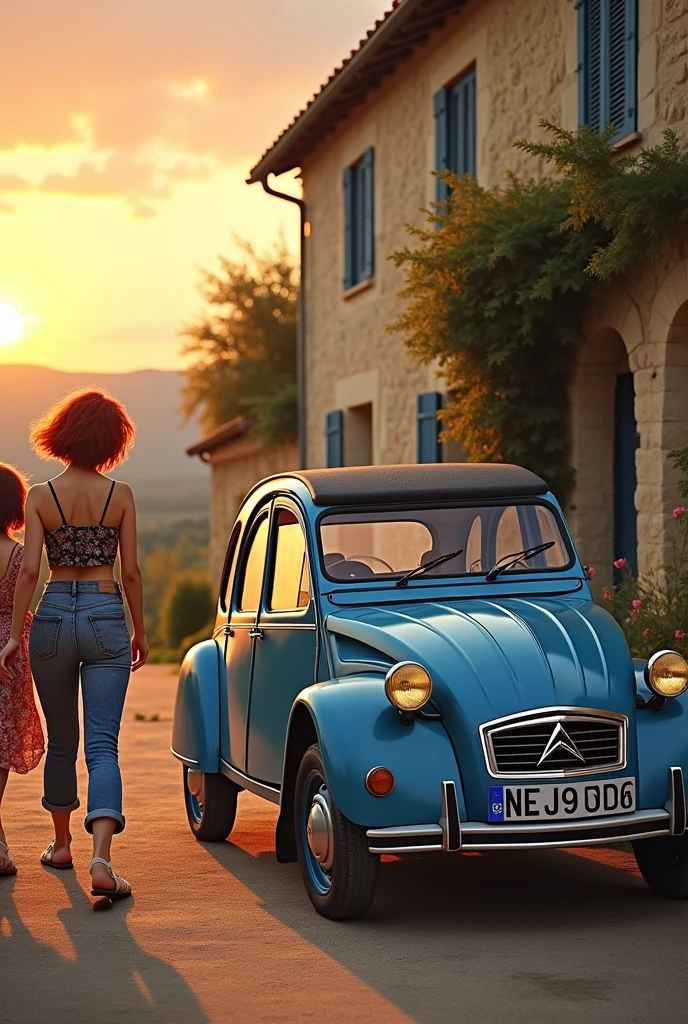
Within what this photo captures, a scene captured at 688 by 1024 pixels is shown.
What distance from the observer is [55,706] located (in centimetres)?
635

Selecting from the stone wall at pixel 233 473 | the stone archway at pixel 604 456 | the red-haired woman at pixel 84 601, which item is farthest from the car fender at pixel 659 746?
the stone wall at pixel 233 473

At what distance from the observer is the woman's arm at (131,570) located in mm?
6363

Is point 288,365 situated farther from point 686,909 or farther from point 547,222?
point 686,909

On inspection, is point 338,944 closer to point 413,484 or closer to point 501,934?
point 501,934

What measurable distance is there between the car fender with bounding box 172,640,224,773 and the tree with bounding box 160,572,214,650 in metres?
22.8

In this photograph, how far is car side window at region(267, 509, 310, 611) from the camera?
673 centimetres

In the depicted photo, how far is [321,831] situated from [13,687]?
1.94m

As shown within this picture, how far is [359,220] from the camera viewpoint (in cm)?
1842

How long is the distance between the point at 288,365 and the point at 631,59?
916 inches


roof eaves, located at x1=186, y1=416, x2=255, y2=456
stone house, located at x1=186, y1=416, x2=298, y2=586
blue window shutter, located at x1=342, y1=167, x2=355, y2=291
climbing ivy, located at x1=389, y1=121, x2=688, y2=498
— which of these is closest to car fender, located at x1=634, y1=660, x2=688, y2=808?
climbing ivy, located at x1=389, y1=121, x2=688, y2=498

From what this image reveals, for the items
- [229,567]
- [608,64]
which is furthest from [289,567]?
[608,64]

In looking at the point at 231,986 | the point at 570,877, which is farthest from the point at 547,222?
the point at 231,986

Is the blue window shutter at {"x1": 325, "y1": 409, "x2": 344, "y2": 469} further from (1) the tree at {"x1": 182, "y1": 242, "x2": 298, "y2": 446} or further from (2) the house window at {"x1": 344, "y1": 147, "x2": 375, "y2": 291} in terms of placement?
(1) the tree at {"x1": 182, "y1": 242, "x2": 298, "y2": 446}

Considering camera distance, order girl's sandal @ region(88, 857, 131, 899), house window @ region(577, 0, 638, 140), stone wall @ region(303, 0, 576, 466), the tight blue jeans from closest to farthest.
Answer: girl's sandal @ region(88, 857, 131, 899), the tight blue jeans, house window @ region(577, 0, 638, 140), stone wall @ region(303, 0, 576, 466)
